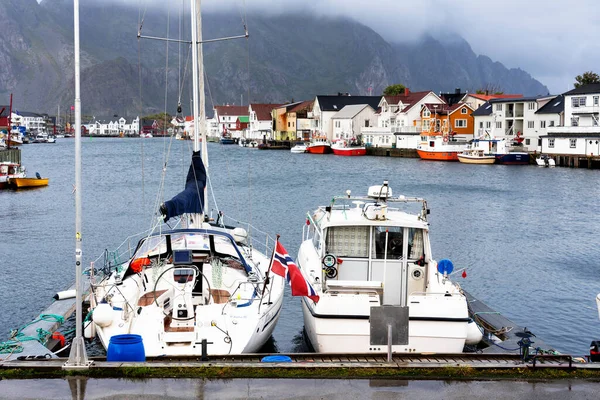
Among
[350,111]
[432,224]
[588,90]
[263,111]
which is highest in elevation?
[263,111]

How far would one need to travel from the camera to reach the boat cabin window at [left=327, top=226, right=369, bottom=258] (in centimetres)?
1745

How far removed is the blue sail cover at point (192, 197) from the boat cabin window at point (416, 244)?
258 inches

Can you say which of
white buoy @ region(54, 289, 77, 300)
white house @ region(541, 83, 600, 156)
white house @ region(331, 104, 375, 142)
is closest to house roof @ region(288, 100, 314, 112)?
white house @ region(331, 104, 375, 142)

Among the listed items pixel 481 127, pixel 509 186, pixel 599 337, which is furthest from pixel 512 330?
pixel 481 127

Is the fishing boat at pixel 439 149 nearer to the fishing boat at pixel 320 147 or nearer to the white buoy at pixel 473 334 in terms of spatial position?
the fishing boat at pixel 320 147

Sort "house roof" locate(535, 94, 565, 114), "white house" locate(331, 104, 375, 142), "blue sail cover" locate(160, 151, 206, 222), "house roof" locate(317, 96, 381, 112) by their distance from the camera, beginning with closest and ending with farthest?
1. "blue sail cover" locate(160, 151, 206, 222)
2. "house roof" locate(535, 94, 565, 114)
3. "white house" locate(331, 104, 375, 142)
4. "house roof" locate(317, 96, 381, 112)

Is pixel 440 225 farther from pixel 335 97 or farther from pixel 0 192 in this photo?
pixel 335 97

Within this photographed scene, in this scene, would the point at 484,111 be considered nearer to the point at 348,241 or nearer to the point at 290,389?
the point at 348,241

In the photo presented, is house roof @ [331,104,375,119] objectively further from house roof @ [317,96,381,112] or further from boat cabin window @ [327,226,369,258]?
boat cabin window @ [327,226,369,258]

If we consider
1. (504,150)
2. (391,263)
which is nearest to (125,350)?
(391,263)

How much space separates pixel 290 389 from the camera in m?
11.6

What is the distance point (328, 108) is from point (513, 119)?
46.1 metres

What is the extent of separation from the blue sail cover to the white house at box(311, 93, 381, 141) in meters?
116

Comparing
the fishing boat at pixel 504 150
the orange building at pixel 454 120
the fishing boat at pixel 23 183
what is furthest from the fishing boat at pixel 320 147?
the fishing boat at pixel 23 183
